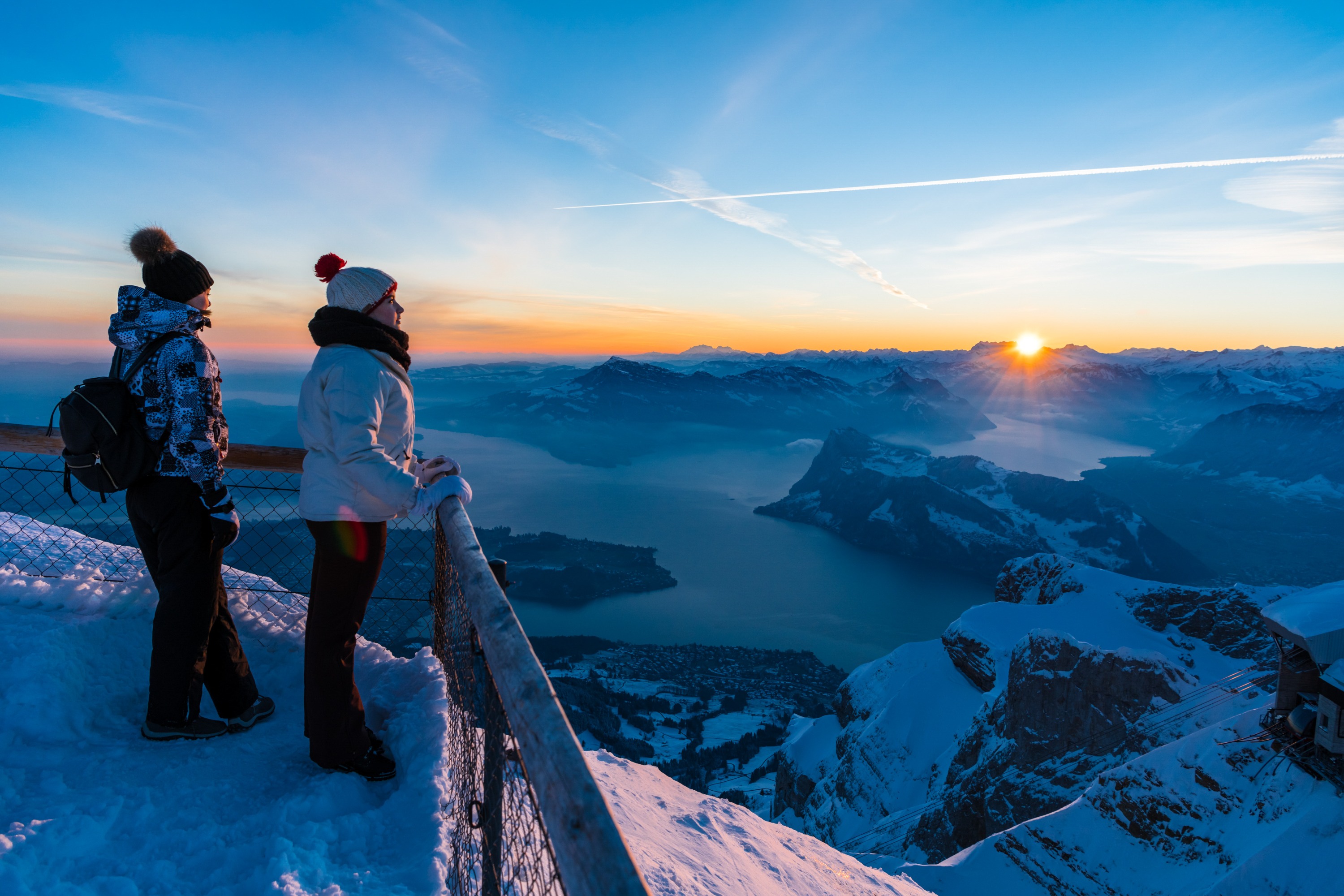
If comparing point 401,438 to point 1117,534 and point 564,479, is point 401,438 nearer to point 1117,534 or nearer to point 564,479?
point 1117,534

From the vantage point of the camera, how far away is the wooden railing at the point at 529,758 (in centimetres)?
100

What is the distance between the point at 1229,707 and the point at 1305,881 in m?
9.65

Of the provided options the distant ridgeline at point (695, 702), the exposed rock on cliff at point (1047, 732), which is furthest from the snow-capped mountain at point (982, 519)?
the exposed rock on cliff at point (1047, 732)

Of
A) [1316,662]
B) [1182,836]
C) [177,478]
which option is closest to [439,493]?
[177,478]

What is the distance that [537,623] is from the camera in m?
86.8

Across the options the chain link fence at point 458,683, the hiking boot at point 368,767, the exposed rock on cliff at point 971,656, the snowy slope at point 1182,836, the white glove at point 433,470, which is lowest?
the exposed rock on cliff at point 971,656

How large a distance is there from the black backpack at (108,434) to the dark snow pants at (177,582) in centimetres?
10

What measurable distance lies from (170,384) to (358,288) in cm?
105

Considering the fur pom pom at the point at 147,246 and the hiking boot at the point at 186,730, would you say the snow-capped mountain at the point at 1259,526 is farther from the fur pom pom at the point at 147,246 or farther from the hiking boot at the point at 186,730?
the fur pom pom at the point at 147,246

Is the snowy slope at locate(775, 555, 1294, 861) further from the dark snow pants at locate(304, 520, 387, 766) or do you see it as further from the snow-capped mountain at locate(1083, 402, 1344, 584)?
→ the snow-capped mountain at locate(1083, 402, 1344, 584)

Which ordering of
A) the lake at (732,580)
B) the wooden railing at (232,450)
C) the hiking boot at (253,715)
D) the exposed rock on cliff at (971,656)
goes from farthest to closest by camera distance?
the lake at (732,580)
the exposed rock on cliff at (971,656)
the wooden railing at (232,450)
the hiking boot at (253,715)

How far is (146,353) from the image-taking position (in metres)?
2.98

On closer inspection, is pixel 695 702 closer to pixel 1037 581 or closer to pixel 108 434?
pixel 1037 581

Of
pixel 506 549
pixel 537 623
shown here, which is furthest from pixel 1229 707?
pixel 506 549
